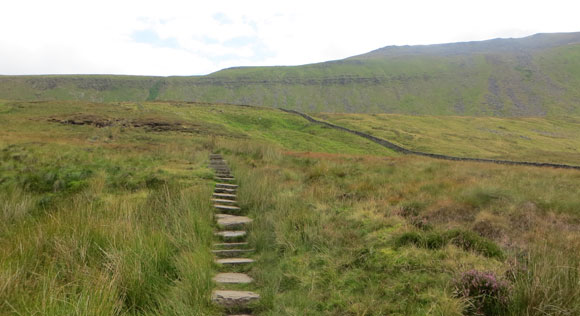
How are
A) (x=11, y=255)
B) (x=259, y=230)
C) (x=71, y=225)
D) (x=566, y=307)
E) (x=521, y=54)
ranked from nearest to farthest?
(x=566, y=307), (x=11, y=255), (x=71, y=225), (x=259, y=230), (x=521, y=54)

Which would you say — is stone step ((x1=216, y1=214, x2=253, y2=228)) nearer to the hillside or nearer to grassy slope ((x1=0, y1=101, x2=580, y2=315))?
grassy slope ((x1=0, y1=101, x2=580, y2=315))

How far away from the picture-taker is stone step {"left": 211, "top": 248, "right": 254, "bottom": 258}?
586 centimetres

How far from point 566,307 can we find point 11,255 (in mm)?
6281

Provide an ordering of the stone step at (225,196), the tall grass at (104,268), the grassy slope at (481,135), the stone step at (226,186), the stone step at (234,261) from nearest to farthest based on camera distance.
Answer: the tall grass at (104,268), the stone step at (234,261), the stone step at (225,196), the stone step at (226,186), the grassy slope at (481,135)

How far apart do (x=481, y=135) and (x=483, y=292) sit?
68735 mm

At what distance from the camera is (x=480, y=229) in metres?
6.80

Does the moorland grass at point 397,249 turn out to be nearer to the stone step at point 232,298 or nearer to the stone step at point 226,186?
the stone step at point 232,298

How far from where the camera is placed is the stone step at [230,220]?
7.16m

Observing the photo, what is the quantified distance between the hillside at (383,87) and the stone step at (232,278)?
12517cm

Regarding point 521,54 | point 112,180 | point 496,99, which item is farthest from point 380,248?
point 521,54

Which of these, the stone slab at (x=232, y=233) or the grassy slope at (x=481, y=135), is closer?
the stone slab at (x=232, y=233)

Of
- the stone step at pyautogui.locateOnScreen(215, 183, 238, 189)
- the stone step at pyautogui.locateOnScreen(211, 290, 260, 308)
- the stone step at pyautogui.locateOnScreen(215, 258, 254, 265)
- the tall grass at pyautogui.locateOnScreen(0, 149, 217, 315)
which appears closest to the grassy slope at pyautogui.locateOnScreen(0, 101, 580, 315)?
the tall grass at pyautogui.locateOnScreen(0, 149, 217, 315)

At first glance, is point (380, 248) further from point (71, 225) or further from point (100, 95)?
point (100, 95)

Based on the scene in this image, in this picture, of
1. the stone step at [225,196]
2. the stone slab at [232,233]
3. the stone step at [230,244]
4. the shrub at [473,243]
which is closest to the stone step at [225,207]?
the stone step at [225,196]
